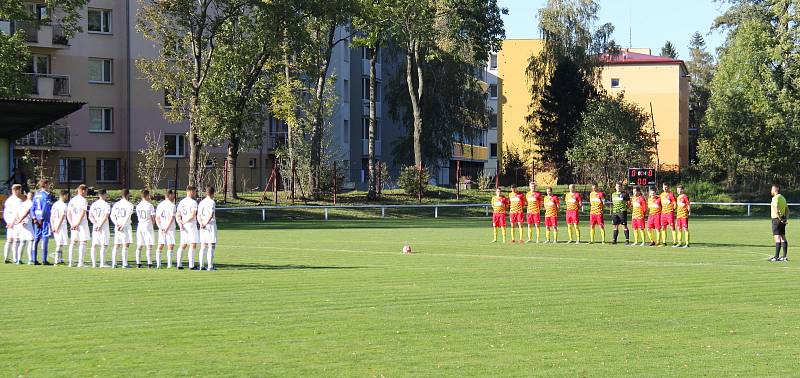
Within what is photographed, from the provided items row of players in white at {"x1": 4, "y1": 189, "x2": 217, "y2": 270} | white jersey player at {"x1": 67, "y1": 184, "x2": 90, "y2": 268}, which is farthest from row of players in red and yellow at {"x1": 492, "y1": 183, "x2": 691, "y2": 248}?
white jersey player at {"x1": 67, "y1": 184, "x2": 90, "y2": 268}

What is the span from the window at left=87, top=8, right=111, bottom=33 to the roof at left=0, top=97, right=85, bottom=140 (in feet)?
75.9

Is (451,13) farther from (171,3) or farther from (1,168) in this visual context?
(1,168)

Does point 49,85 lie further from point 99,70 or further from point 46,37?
point 99,70

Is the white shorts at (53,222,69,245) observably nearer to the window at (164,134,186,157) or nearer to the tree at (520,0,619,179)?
A: the window at (164,134,186,157)

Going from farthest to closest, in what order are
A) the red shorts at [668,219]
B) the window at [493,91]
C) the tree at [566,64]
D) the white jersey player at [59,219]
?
the window at [493,91] → the tree at [566,64] → the red shorts at [668,219] → the white jersey player at [59,219]

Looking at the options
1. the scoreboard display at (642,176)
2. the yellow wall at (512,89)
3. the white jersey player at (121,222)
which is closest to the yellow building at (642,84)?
the yellow wall at (512,89)

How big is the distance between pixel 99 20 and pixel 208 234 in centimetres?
4592

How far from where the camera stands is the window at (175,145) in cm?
6919

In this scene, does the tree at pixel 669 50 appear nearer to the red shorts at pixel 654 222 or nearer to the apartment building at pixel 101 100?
the apartment building at pixel 101 100

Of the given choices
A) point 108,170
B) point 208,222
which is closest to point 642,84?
point 108,170

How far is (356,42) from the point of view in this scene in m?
58.8

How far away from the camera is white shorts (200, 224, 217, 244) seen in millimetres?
23344

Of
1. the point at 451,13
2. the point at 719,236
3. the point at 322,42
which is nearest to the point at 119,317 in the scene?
the point at 719,236

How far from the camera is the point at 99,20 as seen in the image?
65.9 m
